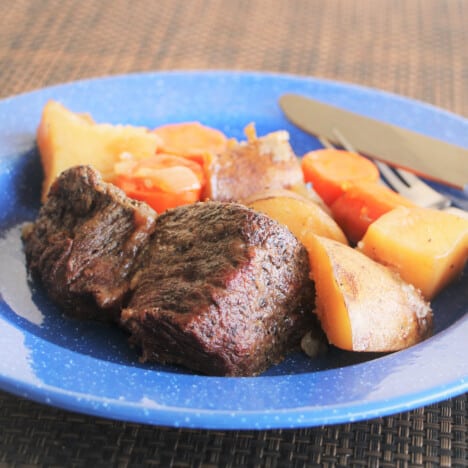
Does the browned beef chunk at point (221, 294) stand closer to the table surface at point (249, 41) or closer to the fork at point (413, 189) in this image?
the fork at point (413, 189)

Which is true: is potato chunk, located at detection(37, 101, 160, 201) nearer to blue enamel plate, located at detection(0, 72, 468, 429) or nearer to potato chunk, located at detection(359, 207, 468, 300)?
blue enamel plate, located at detection(0, 72, 468, 429)

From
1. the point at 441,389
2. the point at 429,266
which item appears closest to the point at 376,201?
the point at 429,266

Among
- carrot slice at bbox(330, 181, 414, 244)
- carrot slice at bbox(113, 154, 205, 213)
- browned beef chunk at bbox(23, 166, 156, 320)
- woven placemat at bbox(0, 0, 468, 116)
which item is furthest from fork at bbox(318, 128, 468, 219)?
woven placemat at bbox(0, 0, 468, 116)

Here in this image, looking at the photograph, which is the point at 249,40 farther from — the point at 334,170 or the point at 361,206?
the point at 361,206

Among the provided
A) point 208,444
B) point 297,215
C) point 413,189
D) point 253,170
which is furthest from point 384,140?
point 208,444

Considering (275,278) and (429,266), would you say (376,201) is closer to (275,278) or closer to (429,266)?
(429,266)

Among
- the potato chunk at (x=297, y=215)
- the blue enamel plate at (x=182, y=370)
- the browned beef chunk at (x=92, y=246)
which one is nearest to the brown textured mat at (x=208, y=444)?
the blue enamel plate at (x=182, y=370)

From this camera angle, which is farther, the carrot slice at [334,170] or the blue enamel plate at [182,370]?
the carrot slice at [334,170]
